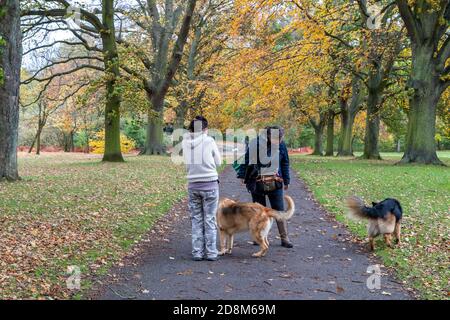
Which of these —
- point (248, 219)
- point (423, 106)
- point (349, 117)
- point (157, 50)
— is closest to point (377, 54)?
point (423, 106)

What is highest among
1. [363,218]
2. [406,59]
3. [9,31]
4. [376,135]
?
[406,59]

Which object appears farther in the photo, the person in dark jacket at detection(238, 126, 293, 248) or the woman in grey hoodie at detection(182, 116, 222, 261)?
the person in dark jacket at detection(238, 126, 293, 248)

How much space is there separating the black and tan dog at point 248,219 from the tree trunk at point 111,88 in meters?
17.5

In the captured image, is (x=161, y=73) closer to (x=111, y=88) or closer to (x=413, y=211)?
(x=111, y=88)

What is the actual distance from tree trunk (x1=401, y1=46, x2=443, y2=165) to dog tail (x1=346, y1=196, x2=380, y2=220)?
18811 millimetres

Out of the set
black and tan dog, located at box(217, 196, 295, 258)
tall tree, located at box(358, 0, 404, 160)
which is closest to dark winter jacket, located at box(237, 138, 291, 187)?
black and tan dog, located at box(217, 196, 295, 258)

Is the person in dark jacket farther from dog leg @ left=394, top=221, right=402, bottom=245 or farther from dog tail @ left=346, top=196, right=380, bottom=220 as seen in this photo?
dog leg @ left=394, top=221, right=402, bottom=245

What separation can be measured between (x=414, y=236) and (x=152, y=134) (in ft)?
110

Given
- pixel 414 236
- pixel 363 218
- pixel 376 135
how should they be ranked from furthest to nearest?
pixel 376 135
pixel 414 236
pixel 363 218

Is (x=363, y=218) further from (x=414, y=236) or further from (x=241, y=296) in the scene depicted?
(x=241, y=296)

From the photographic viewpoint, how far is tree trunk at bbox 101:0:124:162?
24.8 m

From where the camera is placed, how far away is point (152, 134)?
134ft

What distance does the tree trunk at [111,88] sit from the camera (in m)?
24.8
